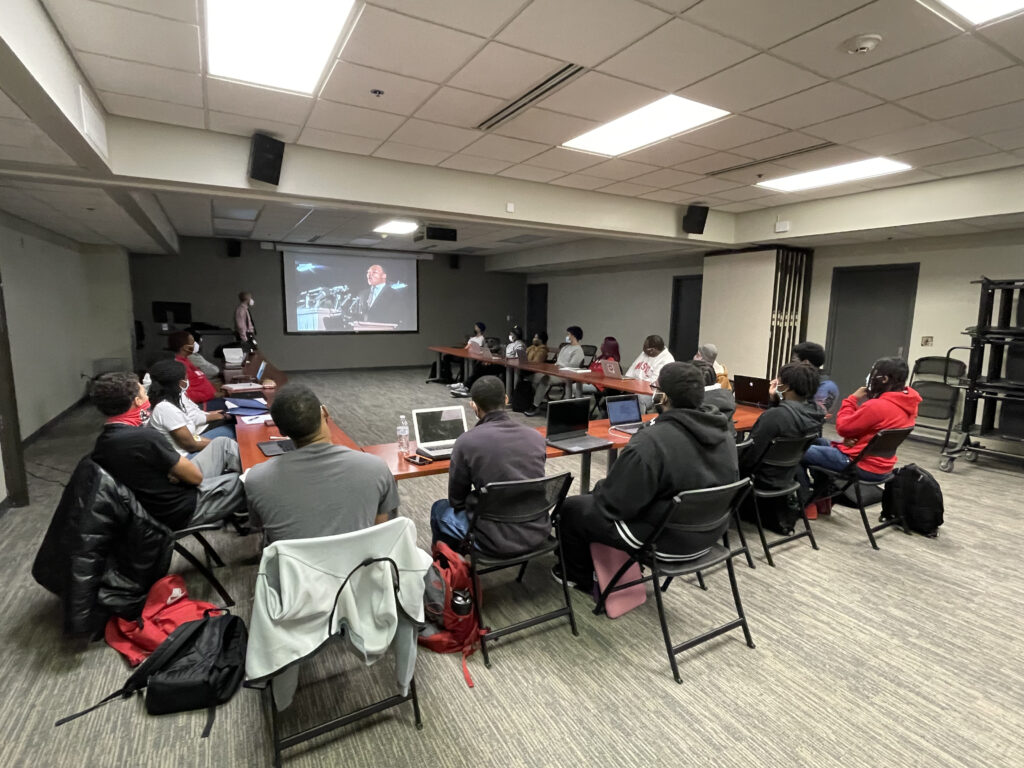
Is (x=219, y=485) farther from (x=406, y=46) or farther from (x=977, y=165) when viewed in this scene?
(x=977, y=165)

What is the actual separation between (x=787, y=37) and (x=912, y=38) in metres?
0.58

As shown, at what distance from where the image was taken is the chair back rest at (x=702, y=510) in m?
2.03

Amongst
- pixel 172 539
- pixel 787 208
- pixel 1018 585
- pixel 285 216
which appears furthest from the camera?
pixel 285 216

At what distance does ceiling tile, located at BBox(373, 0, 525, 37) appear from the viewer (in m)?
2.14

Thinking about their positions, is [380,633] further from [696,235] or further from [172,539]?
[696,235]

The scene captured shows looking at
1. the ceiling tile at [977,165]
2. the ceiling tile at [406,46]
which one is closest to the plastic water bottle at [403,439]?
the ceiling tile at [406,46]

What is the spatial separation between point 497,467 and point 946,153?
4.50 metres

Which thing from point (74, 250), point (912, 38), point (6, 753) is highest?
point (912, 38)

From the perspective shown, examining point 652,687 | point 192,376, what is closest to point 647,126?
point 652,687

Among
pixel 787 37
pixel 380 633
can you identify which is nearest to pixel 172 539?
pixel 380 633

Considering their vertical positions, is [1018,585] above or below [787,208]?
below

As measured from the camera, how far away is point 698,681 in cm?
211

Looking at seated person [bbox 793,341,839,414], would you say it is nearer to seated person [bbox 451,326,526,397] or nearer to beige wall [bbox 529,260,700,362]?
seated person [bbox 451,326,526,397]

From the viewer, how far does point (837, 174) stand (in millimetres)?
4695
